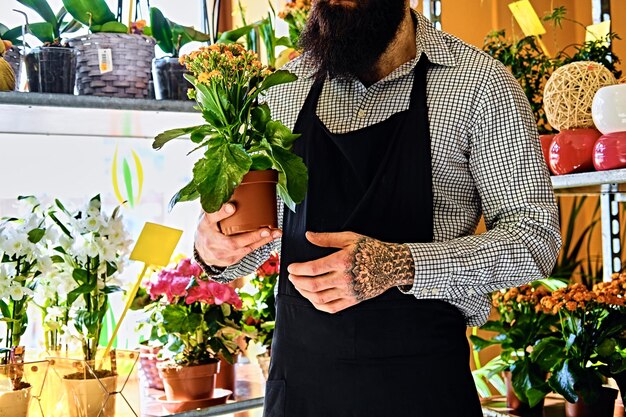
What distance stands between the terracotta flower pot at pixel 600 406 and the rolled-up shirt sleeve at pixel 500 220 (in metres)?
0.54

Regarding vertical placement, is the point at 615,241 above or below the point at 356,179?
below

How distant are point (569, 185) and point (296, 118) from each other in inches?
28.5

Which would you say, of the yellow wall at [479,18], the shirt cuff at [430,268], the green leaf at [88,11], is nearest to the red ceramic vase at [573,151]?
the shirt cuff at [430,268]

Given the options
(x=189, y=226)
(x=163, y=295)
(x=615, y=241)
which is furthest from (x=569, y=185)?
(x=189, y=226)

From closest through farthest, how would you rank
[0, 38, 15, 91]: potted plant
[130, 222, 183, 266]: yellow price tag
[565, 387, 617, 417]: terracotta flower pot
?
1. [0, 38, 15, 91]: potted plant
2. [130, 222, 183, 266]: yellow price tag
3. [565, 387, 617, 417]: terracotta flower pot

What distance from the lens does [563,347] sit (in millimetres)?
2260

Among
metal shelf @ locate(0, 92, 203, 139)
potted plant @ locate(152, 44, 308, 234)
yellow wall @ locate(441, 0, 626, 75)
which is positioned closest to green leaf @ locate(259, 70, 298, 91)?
potted plant @ locate(152, 44, 308, 234)

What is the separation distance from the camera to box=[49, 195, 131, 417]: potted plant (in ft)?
6.47

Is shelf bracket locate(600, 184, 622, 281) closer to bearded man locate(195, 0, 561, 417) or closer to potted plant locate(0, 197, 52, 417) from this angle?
bearded man locate(195, 0, 561, 417)

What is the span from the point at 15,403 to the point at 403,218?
931 millimetres

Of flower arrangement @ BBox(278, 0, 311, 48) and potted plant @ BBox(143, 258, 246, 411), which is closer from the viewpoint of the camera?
potted plant @ BBox(143, 258, 246, 411)

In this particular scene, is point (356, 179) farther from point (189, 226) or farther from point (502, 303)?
point (189, 226)

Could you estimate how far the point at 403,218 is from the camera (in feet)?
5.73

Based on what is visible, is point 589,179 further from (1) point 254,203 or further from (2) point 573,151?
(1) point 254,203
